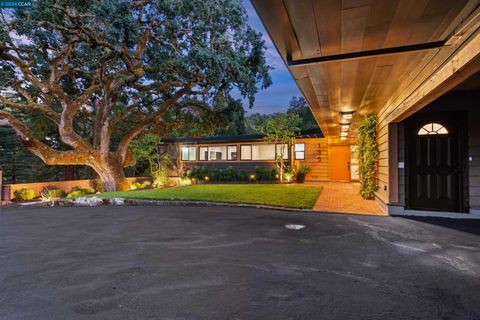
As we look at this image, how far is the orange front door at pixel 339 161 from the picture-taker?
543 inches

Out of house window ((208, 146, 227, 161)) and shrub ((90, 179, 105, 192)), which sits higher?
house window ((208, 146, 227, 161))

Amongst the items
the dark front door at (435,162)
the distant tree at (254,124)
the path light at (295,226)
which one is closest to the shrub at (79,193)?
the path light at (295,226)

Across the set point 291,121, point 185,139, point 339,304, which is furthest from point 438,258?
point 185,139

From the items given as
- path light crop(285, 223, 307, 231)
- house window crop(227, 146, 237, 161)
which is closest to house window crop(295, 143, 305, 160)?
house window crop(227, 146, 237, 161)

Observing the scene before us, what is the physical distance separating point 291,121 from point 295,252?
10.1 m

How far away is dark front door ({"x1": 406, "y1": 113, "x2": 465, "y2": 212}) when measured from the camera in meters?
5.10

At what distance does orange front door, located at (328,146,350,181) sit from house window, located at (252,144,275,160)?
3.17 metres

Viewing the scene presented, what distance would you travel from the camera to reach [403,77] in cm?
396

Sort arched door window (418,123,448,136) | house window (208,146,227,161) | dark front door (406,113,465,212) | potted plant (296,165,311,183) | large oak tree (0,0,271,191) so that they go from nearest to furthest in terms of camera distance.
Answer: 1. dark front door (406,113,465,212)
2. arched door window (418,123,448,136)
3. large oak tree (0,0,271,191)
4. potted plant (296,165,311,183)
5. house window (208,146,227,161)

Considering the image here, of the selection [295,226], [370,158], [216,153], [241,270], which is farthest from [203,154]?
[241,270]

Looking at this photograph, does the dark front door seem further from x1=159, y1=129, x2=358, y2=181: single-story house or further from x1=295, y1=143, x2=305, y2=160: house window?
x1=295, y1=143, x2=305, y2=160: house window

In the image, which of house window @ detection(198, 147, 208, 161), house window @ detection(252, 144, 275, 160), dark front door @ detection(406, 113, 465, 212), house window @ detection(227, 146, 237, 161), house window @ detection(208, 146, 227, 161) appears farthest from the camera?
house window @ detection(198, 147, 208, 161)

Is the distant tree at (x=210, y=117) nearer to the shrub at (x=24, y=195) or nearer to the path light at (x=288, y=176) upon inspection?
the path light at (x=288, y=176)

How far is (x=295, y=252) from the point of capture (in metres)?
3.14
